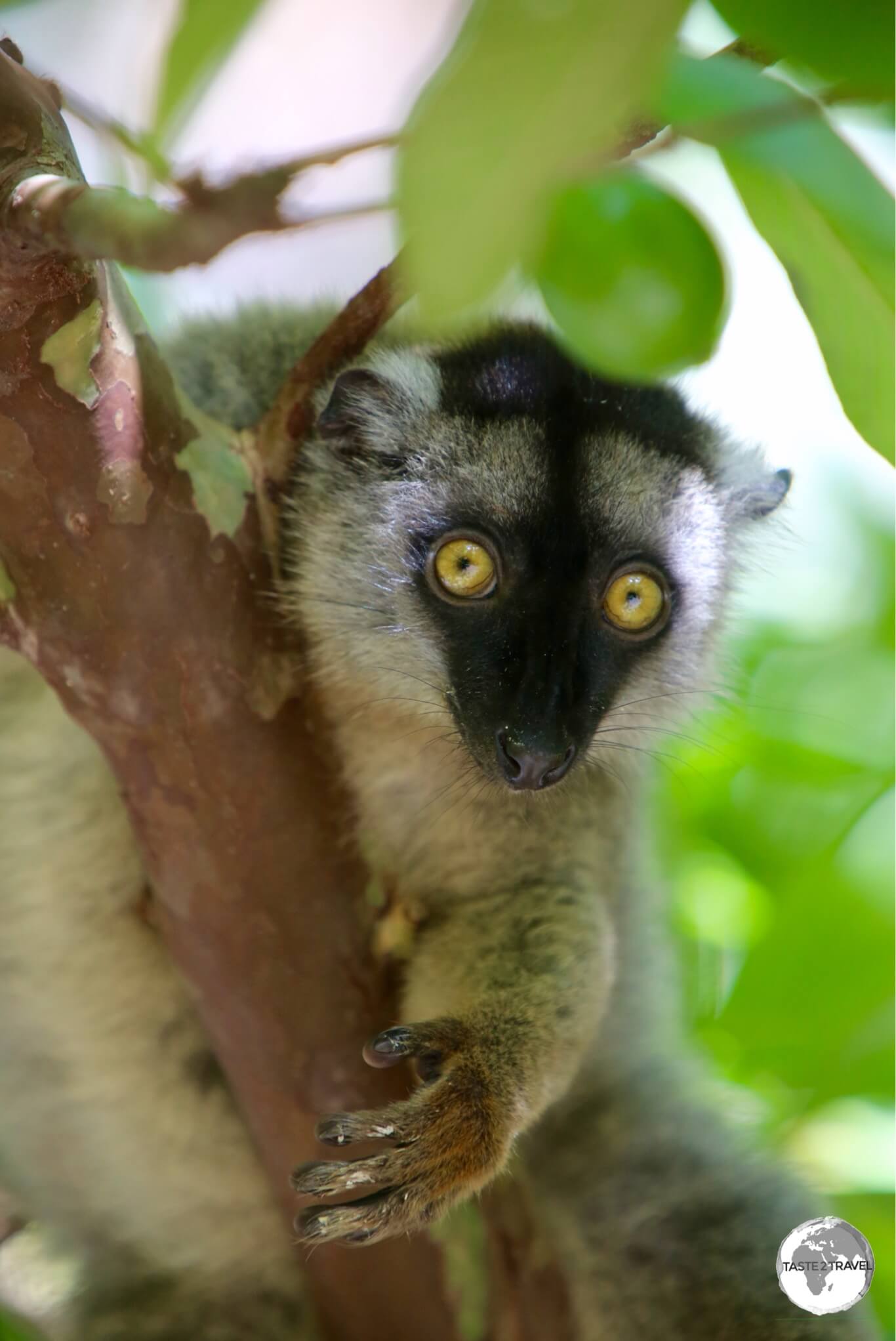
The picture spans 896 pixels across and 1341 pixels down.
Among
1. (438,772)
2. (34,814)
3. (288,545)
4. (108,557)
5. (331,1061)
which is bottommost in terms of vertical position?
(331,1061)

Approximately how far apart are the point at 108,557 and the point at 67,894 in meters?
1.03

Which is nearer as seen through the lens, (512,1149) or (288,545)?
(512,1149)

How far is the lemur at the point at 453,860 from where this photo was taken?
254cm

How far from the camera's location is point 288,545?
9.18 ft

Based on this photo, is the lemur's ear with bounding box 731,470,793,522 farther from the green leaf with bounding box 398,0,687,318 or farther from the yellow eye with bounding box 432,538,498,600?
the green leaf with bounding box 398,0,687,318

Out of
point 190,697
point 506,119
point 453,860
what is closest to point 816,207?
point 506,119

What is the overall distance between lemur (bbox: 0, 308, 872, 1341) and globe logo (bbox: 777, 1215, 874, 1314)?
70 millimetres

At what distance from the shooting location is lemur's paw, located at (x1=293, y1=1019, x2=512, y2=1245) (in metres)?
2.18

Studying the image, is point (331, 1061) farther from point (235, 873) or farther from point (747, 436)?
point (747, 436)

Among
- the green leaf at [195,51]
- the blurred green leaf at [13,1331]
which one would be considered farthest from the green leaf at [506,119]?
the blurred green leaf at [13,1331]

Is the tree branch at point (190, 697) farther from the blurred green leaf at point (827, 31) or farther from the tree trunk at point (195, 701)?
the blurred green leaf at point (827, 31)

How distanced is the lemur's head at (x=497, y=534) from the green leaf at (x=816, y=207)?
1261 mm

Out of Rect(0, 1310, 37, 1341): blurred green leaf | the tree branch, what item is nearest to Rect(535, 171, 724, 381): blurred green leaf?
the tree branch

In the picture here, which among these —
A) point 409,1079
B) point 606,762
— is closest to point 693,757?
point 606,762
